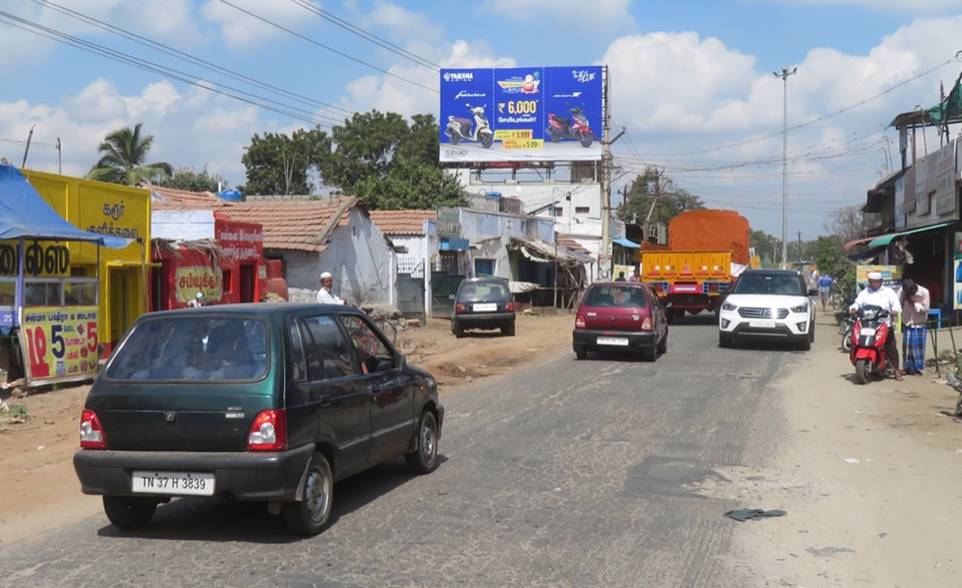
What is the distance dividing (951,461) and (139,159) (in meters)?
45.1

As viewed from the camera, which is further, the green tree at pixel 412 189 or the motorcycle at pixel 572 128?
the motorcycle at pixel 572 128

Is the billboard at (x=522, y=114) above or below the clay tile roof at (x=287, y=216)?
above


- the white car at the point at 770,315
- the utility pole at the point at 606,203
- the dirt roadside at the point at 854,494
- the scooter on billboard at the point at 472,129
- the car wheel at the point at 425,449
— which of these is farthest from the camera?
the scooter on billboard at the point at 472,129

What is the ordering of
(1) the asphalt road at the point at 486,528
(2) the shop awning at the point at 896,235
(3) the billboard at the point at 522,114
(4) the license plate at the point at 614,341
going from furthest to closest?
1. (3) the billboard at the point at 522,114
2. (2) the shop awning at the point at 896,235
3. (4) the license plate at the point at 614,341
4. (1) the asphalt road at the point at 486,528

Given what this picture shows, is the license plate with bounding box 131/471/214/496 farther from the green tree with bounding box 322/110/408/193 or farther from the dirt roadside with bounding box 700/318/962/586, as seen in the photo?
the green tree with bounding box 322/110/408/193

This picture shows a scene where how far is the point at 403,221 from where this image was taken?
34.2 m

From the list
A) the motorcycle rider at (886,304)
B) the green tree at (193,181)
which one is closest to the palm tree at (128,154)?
the green tree at (193,181)

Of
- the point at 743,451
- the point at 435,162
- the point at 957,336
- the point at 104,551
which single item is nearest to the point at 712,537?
the point at 743,451

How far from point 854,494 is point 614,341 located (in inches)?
417

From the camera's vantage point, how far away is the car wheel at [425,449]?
8.27m

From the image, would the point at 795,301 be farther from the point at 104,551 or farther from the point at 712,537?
the point at 104,551

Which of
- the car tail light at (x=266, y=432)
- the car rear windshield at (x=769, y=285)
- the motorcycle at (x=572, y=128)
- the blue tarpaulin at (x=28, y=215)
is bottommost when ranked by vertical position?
the car tail light at (x=266, y=432)

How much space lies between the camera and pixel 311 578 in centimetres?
546

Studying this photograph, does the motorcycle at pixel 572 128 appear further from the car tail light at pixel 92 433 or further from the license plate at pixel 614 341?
the car tail light at pixel 92 433
